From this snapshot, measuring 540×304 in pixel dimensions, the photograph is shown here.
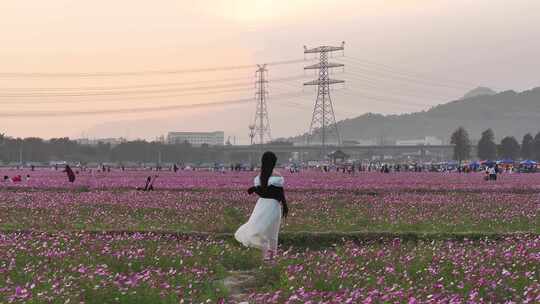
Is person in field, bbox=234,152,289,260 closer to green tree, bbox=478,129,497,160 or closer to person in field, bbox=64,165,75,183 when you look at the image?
person in field, bbox=64,165,75,183

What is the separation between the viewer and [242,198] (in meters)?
25.0

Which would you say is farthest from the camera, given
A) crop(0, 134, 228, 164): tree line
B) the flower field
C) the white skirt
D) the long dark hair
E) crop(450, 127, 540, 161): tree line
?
crop(450, 127, 540, 161): tree line

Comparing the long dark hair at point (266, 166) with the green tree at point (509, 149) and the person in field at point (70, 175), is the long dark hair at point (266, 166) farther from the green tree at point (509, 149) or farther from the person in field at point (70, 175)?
the green tree at point (509, 149)

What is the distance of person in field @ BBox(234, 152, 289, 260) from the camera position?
11.6 m

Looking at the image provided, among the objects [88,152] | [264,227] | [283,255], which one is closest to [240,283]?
[283,255]

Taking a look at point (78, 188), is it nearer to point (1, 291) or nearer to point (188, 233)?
point (188, 233)

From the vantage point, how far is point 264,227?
38.0 feet

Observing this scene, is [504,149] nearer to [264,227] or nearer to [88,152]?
[88,152]

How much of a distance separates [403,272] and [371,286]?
136cm

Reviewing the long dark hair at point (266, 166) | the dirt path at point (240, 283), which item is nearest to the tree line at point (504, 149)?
the long dark hair at point (266, 166)

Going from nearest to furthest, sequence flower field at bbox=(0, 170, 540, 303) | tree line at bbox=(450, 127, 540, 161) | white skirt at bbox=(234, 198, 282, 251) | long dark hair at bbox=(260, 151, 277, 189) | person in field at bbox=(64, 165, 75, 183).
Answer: flower field at bbox=(0, 170, 540, 303)
white skirt at bbox=(234, 198, 282, 251)
long dark hair at bbox=(260, 151, 277, 189)
person in field at bbox=(64, 165, 75, 183)
tree line at bbox=(450, 127, 540, 161)

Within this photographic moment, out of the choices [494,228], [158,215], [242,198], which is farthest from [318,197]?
[494,228]

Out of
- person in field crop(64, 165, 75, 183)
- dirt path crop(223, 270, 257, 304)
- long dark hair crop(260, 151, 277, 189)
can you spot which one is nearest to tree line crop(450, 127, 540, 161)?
person in field crop(64, 165, 75, 183)

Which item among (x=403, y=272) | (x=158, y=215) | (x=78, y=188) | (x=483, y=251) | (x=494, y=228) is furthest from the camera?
(x=78, y=188)
